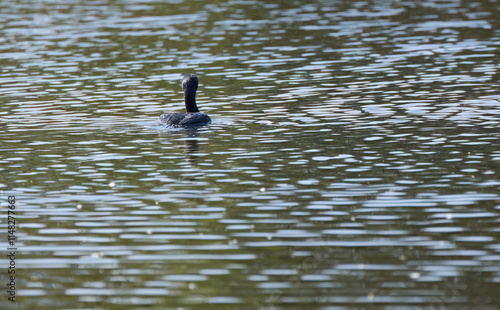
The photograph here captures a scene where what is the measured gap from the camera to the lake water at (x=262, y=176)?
14188mm

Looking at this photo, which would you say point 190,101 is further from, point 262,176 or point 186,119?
point 262,176

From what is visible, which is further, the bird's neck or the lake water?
the bird's neck

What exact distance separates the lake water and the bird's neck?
0.75 m

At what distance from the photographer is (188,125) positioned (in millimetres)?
27578

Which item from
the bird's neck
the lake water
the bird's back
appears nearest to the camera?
the lake water

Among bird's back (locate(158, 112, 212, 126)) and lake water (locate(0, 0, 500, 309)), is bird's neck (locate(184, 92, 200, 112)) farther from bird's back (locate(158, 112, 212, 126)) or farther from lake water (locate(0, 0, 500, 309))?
bird's back (locate(158, 112, 212, 126))

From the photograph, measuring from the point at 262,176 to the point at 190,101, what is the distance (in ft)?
28.3

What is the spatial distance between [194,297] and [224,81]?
22579mm

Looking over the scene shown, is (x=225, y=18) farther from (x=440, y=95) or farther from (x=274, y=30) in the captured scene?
(x=440, y=95)

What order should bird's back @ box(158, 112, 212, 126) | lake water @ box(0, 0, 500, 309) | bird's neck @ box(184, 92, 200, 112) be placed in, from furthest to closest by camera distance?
bird's neck @ box(184, 92, 200, 112)
bird's back @ box(158, 112, 212, 126)
lake water @ box(0, 0, 500, 309)

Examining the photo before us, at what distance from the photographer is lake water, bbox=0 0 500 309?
46.5 ft

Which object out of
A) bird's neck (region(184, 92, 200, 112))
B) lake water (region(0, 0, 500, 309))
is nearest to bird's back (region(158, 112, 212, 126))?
lake water (region(0, 0, 500, 309))

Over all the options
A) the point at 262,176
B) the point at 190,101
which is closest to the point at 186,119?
the point at 190,101

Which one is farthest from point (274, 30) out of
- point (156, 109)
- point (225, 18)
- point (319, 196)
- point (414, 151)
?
point (319, 196)
